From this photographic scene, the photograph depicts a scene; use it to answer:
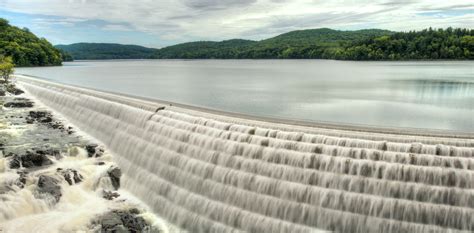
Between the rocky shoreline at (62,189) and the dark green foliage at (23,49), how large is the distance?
7250 centimetres

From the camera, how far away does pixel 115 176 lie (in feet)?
52.4

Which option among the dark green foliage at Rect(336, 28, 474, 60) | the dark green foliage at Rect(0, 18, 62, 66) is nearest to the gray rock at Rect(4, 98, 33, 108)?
the dark green foliage at Rect(0, 18, 62, 66)

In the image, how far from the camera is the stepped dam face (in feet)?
31.1

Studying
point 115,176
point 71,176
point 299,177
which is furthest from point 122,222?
point 299,177

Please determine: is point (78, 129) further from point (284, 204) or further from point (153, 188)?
point (284, 204)

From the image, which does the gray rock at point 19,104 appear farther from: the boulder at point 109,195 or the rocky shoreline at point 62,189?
the boulder at point 109,195

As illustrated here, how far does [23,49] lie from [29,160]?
84417 millimetres

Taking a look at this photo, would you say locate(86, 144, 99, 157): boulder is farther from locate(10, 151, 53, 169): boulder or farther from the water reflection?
the water reflection

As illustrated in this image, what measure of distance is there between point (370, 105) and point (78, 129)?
19411 mm

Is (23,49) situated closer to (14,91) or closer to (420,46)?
(14,91)

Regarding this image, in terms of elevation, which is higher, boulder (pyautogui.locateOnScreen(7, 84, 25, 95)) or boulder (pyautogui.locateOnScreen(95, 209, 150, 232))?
boulder (pyautogui.locateOnScreen(7, 84, 25, 95))

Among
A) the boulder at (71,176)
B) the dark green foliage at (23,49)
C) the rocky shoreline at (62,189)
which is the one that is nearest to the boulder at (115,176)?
the rocky shoreline at (62,189)

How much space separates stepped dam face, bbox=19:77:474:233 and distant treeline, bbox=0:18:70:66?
79736mm

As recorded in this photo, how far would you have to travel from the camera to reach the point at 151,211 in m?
13.8
